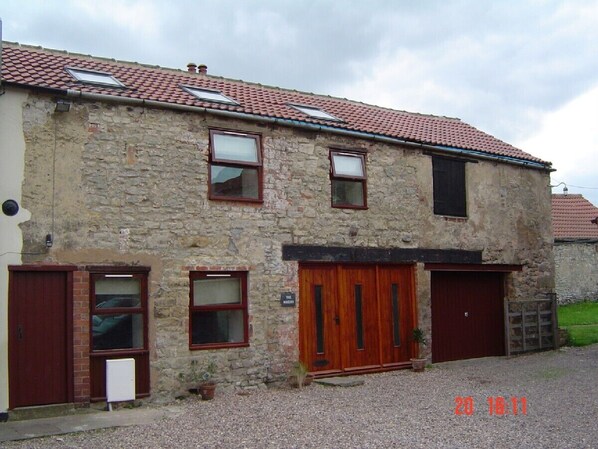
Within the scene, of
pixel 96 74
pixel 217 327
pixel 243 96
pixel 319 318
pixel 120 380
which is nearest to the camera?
pixel 120 380

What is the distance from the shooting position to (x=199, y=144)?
11.6 m

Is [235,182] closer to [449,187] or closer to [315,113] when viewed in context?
[315,113]

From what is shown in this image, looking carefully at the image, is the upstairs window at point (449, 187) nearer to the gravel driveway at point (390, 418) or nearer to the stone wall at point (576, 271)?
the gravel driveway at point (390, 418)

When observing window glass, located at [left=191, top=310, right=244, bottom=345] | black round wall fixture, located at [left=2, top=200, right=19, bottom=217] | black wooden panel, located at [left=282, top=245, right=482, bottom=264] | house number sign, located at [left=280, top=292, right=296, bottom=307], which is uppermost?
black round wall fixture, located at [left=2, top=200, right=19, bottom=217]

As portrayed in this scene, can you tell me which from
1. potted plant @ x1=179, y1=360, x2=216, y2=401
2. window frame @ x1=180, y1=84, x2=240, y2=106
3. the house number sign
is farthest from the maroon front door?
window frame @ x1=180, y1=84, x2=240, y2=106

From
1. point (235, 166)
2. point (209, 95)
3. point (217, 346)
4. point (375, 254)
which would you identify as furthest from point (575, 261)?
point (217, 346)

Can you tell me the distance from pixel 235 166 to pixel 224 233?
123 centimetres

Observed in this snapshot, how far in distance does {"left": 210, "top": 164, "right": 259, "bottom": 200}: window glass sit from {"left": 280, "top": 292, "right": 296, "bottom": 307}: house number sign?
1.83m

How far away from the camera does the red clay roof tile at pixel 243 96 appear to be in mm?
11062

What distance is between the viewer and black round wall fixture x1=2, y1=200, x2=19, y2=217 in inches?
383

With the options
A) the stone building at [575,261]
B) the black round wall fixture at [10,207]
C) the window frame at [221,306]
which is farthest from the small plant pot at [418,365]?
the stone building at [575,261]

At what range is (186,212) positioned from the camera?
37.1 feet

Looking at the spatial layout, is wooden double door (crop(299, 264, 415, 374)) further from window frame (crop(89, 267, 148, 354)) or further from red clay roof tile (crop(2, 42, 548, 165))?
window frame (crop(89, 267, 148, 354))

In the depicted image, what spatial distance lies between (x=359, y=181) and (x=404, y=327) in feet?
10.5
